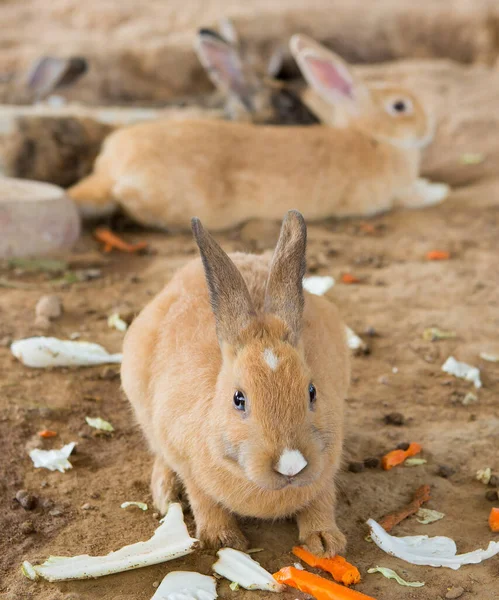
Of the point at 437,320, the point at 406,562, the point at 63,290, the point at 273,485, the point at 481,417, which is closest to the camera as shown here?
the point at 273,485

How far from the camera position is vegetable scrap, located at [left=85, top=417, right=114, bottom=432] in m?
3.88

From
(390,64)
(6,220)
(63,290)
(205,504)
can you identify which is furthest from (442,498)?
(390,64)

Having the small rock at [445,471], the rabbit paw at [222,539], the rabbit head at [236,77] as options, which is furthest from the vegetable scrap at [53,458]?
the rabbit head at [236,77]

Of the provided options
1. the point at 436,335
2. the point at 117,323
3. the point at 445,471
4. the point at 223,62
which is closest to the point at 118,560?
the point at 445,471

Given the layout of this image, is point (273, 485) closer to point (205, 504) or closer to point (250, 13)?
point (205, 504)

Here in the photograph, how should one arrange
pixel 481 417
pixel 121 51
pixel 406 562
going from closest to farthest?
pixel 406 562, pixel 481 417, pixel 121 51

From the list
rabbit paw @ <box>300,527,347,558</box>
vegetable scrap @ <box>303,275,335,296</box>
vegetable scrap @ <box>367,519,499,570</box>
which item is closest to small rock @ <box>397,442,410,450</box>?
vegetable scrap @ <box>367,519,499,570</box>

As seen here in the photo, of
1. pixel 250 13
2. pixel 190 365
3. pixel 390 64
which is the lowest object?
pixel 390 64

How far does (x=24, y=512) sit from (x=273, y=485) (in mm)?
1180

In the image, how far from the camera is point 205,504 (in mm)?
3102

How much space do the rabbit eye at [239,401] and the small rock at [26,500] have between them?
1055 mm

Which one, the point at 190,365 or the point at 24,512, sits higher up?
the point at 190,365

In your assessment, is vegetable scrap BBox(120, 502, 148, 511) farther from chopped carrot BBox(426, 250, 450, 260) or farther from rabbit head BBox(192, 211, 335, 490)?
chopped carrot BBox(426, 250, 450, 260)

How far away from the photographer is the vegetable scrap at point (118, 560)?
2.85 meters
